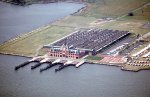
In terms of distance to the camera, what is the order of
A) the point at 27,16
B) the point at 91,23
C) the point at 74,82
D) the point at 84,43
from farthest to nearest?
1. the point at 27,16
2. the point at 91,23
3. the point at 84,43
4. the point at 74,82

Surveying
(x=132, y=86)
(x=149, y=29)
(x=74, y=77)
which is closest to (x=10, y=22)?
(x=149, y=29)

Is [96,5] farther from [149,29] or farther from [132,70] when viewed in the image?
[132,70]

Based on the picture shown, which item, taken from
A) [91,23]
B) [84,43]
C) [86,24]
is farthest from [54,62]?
[91,23]

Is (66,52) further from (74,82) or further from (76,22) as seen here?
(76,22)

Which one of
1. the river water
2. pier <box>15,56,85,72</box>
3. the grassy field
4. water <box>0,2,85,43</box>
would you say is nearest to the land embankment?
the grassy field

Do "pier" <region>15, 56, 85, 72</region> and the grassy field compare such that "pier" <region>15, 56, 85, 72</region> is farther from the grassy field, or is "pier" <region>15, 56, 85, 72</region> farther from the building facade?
the grassy field
